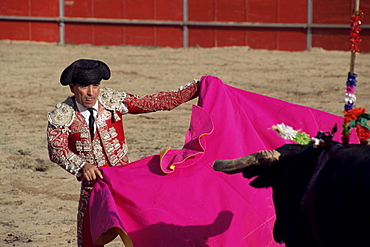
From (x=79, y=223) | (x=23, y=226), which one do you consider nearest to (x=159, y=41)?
(x=23, y=226)

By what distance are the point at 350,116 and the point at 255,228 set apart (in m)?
1.03

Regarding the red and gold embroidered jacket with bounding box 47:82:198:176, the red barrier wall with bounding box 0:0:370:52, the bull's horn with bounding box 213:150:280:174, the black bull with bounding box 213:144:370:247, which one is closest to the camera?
the black bull with bounding box 213:144:370:247

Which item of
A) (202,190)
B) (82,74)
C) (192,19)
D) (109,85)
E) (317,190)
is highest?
(192,19)

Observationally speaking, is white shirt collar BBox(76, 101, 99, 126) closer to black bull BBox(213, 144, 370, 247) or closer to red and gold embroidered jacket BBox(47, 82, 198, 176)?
red and gold embroidered jacket BBox(47, 82, 198, 176)

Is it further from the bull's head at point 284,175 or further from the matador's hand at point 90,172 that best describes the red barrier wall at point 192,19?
the bull's head at point 284,175

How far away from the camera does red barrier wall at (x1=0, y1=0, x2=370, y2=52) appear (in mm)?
12117

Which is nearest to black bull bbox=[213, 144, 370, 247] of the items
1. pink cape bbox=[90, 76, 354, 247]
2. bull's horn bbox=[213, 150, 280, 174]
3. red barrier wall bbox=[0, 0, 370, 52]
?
bull's horn bbox=[213, 150, 280, 174]

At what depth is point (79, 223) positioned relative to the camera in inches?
124

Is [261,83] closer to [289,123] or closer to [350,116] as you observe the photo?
[289,123]

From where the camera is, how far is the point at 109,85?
9320mm

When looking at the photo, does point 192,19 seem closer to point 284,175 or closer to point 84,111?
point 84,111

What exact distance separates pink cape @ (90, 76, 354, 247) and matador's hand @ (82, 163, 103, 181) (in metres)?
0.05

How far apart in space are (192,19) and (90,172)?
10259 mm

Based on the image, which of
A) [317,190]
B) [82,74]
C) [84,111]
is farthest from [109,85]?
[317,190]
